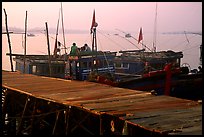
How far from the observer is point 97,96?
10523mm

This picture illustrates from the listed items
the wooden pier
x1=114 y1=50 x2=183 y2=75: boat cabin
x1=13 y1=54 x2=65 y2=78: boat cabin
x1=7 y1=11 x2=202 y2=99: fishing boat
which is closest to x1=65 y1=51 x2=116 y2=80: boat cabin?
x1=7 y1=11 x2=202 y2=99: fishing boat

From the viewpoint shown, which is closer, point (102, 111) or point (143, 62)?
point (102, 111)

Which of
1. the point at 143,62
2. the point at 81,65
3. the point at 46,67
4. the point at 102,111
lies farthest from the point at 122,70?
the point at 102,111

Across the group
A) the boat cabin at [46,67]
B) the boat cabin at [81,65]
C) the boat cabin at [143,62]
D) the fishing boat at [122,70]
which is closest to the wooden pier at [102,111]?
the fishing boat at [122,70]

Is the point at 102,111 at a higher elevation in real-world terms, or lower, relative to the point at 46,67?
lower

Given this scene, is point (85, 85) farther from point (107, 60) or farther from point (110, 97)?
point (107, 60)

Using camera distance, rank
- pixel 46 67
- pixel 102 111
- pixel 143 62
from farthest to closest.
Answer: pixel 143 62 → pixel 46 67 → pixel 102 111

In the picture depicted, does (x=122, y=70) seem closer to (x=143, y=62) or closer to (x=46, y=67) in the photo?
(x=143, y=62)

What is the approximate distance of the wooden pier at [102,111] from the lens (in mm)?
6873

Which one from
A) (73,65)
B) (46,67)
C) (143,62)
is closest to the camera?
(73,65)

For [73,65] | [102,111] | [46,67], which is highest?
[73,65]

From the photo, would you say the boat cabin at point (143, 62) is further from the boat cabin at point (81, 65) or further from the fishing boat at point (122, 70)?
the boat cabin at point (81, 65)

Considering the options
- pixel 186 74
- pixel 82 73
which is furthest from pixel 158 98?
pixel 82 73

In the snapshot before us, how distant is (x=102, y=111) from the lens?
8.09m
